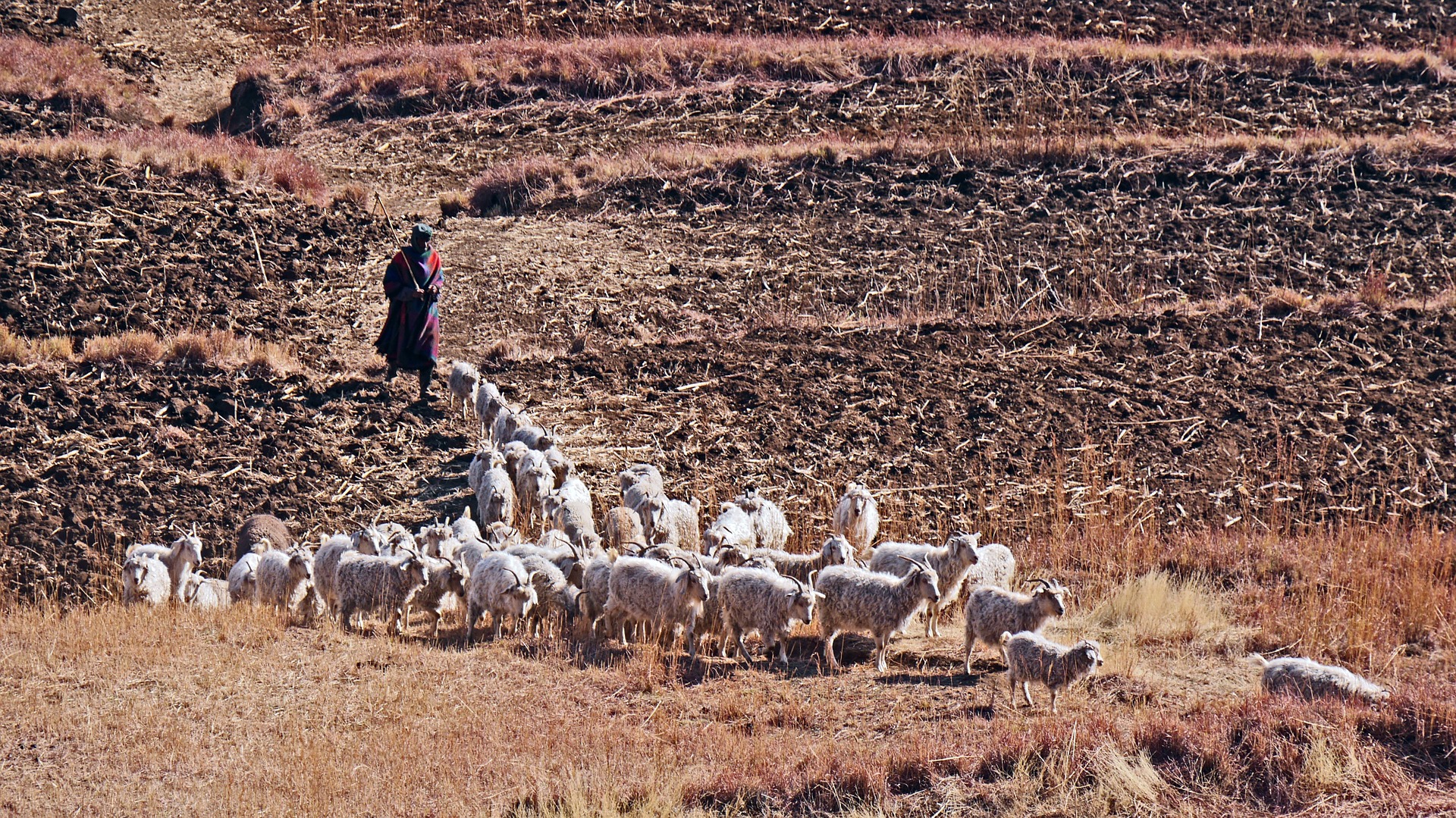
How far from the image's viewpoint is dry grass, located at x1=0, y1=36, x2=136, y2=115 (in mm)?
28391

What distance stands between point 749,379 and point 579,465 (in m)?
3.04

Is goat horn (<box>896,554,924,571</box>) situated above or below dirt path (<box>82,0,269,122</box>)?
below

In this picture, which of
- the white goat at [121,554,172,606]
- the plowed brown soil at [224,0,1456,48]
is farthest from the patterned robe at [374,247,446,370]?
the plowed brown soil at [224,0,1456,48]

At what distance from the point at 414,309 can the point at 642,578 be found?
744cm

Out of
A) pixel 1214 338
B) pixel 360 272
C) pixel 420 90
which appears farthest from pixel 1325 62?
pixel 360 272

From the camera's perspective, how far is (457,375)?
18328 millimetres

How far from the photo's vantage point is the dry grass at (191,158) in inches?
956

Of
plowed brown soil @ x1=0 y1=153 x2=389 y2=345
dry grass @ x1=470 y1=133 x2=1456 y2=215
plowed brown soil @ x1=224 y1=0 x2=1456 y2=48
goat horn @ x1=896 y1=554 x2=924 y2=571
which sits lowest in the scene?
goat horn @ x1=896 y1=554 x2=924 y2=571

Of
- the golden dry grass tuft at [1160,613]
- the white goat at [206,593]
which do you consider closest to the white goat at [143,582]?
the white goat at [206,593]

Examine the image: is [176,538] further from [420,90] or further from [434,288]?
[420,90]

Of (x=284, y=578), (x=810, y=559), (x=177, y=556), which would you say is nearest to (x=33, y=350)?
(x=177, y=556)

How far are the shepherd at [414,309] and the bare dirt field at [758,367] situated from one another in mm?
593

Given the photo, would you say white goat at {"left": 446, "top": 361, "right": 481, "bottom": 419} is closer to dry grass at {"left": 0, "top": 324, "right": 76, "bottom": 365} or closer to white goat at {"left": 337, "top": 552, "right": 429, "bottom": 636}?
dry grass at {"left": 0, "top": 324, "right": 76, "bottom": 365}

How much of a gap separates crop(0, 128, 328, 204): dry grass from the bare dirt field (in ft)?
0.32
